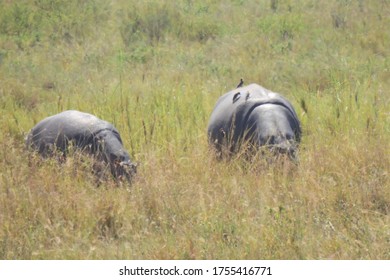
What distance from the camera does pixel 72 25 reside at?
44.1 feet

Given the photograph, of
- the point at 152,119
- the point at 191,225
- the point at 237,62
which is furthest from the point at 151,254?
the point at 237,62

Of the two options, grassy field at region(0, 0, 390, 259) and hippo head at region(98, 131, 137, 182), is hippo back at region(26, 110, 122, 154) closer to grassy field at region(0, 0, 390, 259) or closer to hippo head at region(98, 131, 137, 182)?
hippo head at region(98, 131, 137, 182)

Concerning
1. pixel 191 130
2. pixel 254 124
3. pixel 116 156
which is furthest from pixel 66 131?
pixel 254 124

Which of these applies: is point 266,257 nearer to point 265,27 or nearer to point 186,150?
point 186,150

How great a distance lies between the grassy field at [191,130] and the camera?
450cm

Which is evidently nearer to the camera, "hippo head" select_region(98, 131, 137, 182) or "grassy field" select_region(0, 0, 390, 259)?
"grassy field" select_region(0, 0, 390, 259)

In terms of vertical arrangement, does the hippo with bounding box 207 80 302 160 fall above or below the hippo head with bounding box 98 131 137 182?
above

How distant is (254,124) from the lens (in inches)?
252

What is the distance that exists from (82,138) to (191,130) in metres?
1.33

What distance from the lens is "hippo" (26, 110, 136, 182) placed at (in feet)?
19.9

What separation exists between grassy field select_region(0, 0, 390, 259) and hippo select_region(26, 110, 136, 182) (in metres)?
0.18

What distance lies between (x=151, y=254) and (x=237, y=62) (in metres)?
7.30

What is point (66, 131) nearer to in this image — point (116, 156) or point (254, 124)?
point (116, 156)

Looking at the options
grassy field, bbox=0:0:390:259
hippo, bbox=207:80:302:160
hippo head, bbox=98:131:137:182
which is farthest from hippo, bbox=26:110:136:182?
hippo, bbox=207:80:302:160
